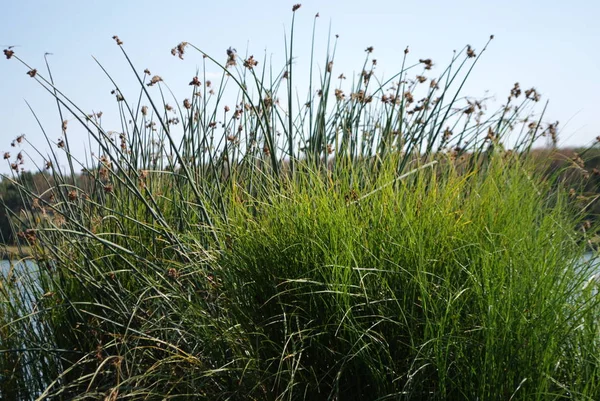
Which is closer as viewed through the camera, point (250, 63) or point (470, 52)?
point (250, 63)

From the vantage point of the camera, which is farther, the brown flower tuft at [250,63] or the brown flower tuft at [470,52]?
the brown flower tuft at [470,52]

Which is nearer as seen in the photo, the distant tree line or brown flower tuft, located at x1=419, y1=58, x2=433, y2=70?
the distant tree line

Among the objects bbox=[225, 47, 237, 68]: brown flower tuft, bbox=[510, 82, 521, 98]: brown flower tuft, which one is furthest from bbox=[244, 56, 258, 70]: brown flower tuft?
bbox=[510, 82, 521, 98]: brown flower tuft

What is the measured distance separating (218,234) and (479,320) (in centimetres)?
101

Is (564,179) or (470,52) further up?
(470,52)

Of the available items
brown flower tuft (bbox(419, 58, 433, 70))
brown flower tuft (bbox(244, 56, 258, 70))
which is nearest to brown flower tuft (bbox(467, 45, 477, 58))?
brown flower tuft (bbox(419, 58, 433, 70))

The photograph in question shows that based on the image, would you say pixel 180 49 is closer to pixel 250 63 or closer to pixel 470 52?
pixel 250 63

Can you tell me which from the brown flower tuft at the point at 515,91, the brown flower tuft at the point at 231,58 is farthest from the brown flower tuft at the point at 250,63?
the brown flower tuft at the point at 515,91

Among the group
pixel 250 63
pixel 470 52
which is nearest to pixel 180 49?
pixel 250 63

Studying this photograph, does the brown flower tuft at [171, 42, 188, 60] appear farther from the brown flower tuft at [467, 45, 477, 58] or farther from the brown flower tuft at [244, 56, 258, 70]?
the brown flower tuft at [467, 45, 477, 58]

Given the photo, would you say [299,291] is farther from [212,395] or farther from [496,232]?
[496,232]

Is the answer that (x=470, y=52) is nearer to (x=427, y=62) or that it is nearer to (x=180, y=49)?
(x=427, y=62)

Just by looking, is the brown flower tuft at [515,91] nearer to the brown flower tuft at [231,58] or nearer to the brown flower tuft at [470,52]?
the brown flower tuft at [470,52]

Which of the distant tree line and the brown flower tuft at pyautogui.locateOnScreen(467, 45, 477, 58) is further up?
the brown flower tuft at pyautogui.locateOnScreen(467, 45, 477, 58)
